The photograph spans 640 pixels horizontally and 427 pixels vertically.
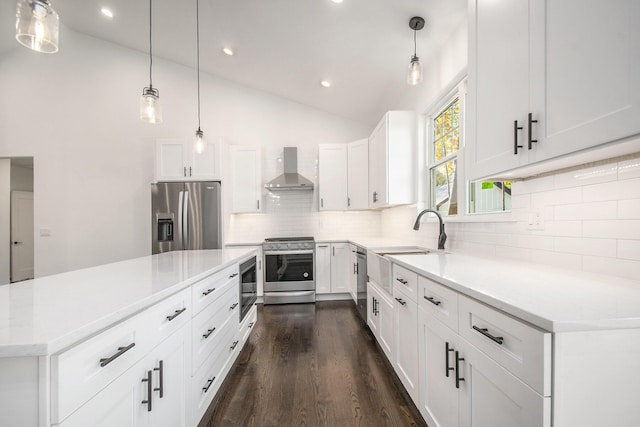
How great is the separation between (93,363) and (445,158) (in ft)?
8.80

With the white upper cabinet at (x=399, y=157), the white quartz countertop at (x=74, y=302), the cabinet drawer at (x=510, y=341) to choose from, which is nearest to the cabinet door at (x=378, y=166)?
the white upper cabinet at (x=399, y=157)

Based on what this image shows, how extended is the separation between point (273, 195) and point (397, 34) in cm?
283

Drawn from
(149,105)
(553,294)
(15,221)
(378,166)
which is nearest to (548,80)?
(553,294)

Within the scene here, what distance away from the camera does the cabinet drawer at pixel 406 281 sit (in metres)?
1.51

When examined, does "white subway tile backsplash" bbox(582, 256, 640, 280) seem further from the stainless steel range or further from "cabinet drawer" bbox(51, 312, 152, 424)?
the stainless steel range

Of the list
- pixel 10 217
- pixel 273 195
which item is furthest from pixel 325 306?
pixel 10 217

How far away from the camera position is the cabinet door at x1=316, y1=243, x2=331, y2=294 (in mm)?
3898

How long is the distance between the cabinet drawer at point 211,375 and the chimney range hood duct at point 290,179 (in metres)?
2.30

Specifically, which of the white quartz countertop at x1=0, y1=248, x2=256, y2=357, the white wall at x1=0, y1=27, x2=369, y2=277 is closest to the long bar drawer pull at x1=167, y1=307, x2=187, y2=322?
the white quartz countertop at x1=0, y1=248, x2=256, y2=357

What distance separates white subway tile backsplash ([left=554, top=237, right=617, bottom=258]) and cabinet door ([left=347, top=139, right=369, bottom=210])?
2567 mm

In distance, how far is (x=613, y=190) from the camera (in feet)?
3.46

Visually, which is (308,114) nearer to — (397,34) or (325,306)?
(397,34)

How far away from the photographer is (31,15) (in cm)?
111

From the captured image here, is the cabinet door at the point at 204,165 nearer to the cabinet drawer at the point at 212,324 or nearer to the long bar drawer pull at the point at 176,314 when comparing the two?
the cabinet drawer at the point at 212,324
